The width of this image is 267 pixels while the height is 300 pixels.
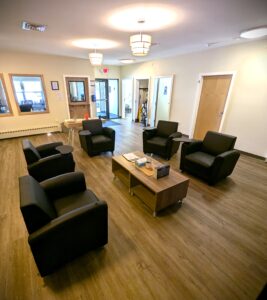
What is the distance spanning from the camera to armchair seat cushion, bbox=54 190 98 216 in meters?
1.69

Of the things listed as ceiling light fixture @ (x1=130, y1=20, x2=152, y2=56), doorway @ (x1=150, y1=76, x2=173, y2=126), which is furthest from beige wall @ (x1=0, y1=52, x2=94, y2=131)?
ceiling light fixture @ (x1=130, y1=20, x2=152, y2=56)

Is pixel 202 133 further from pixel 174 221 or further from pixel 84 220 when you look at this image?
pixel 84 220

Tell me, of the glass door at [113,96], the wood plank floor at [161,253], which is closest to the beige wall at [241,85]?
the wood plank floor at [161,253]

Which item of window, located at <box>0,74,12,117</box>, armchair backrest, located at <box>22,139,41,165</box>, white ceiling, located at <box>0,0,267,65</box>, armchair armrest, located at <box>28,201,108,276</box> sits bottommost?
armchair armrest, located at <box>28,201,108,276</box>

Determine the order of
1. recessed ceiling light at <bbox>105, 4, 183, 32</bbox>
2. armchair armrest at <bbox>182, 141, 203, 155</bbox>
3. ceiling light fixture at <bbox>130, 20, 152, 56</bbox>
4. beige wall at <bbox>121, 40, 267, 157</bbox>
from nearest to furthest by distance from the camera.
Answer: recessed ceiling light at <bbox>105, 4, 183, 32</bbox>
ceiling light fixture at <bbox>130, 20, 152, 56</bbox>
armchair armrest at <bbox>182, 141, 203, 155</bbox>
beige wall at <bbox>121, 40, 267, 157</bbox>

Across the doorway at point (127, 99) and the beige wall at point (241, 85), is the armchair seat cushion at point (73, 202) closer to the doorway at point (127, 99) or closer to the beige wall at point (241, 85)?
the beige wall at point (241, 85)

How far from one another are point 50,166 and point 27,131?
370 centimetres

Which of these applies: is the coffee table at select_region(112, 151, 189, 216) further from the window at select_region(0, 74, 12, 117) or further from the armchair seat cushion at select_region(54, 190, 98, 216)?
the window at select_region(0, 74, 12, 117)

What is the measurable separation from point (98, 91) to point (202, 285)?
789 cm

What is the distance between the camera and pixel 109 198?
8.38ft

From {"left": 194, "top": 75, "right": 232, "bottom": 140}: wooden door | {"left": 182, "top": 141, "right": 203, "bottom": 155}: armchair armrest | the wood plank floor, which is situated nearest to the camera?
the wood plank floor

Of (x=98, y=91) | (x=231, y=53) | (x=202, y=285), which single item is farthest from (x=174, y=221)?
(x=98, y=91)

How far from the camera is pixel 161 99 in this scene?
21.2ft

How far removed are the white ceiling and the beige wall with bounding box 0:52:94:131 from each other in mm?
1539
